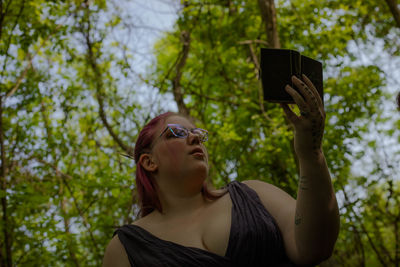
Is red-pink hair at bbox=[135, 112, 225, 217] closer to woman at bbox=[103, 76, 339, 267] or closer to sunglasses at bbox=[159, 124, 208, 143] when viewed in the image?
woman at bbox=[103, 76, 339, 267]

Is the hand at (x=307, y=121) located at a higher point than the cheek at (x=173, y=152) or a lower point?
higher

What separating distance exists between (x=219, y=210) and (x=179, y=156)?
330mm

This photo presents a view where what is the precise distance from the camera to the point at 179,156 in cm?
188

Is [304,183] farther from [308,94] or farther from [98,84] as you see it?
[98,84]

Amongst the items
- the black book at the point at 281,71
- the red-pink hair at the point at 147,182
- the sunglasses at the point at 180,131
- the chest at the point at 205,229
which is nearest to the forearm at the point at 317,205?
the black book at the point at 281,71

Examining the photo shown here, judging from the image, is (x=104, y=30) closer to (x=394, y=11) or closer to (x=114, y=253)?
(x=394, y=11)

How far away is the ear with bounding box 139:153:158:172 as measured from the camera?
6.52 ft

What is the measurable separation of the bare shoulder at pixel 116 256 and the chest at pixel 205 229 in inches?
5.6

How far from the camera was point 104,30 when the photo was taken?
620 cm

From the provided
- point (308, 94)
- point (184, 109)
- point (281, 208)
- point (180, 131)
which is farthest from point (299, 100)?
point (184, 109)

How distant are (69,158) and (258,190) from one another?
4623 millimetres

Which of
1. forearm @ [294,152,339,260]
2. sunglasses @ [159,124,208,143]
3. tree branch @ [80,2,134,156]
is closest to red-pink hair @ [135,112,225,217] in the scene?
sunglasses @ [159,124,208,143]

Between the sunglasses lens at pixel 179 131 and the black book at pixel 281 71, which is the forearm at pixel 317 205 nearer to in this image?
the black book at pixel 281 71

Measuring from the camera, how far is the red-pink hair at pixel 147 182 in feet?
6.37
